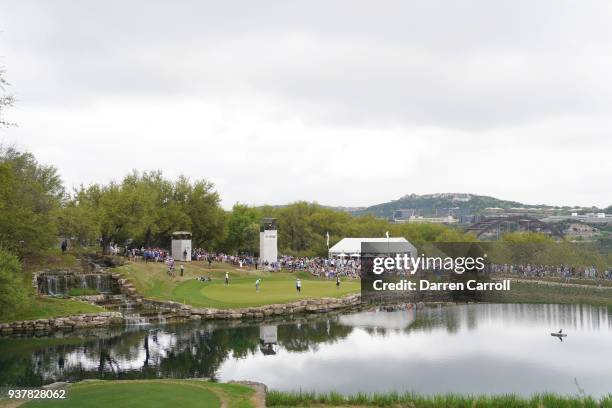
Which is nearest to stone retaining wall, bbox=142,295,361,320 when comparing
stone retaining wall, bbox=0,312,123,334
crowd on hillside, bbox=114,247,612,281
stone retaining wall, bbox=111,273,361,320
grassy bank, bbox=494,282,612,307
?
stone retaining wall, bbox=111,273,361,320

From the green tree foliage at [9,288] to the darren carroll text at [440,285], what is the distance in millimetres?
39572

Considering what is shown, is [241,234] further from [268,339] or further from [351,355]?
[351,355]

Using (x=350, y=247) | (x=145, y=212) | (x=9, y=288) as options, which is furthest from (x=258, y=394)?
(x=350, y=247)

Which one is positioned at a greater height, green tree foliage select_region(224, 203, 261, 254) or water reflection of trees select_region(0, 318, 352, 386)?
green tree foliage select_region(224, 203, 261, 254)

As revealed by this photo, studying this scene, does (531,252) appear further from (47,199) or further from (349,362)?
(47,199)

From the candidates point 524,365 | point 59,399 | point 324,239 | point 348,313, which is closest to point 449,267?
point 324,239

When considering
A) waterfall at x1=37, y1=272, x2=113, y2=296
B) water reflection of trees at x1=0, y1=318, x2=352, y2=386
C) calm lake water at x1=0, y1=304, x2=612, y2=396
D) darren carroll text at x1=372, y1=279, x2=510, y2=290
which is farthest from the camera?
darren carroll text at x1=372, y1=279, x2=510, y2=290

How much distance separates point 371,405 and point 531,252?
231 feet

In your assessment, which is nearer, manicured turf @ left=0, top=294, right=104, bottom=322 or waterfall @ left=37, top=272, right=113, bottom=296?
manicured turf @ left=0, top=294, right=104, bottom=322

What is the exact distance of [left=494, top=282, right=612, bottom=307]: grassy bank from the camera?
6000 centimetres

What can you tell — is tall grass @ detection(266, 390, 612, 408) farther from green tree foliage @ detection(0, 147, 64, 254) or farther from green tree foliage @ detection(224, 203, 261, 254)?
green tree foliage @ detection(224, 203, 261, 254)

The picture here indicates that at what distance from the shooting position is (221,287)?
55.9 meters

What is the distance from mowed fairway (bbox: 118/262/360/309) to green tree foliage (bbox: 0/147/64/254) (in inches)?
343

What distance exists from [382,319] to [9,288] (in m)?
28.6
